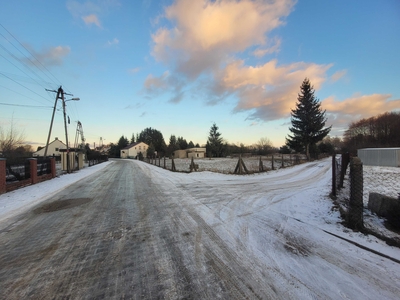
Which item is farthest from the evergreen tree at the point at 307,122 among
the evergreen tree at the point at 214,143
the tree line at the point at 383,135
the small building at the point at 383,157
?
the evergreen tree at the point at 214,143

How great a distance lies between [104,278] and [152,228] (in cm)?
175

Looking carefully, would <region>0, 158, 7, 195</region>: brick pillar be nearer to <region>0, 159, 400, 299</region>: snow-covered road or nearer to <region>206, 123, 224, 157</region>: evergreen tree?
<region>0, 159, 400, 299</region>: snow-covered road

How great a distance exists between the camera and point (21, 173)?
37.9 feet

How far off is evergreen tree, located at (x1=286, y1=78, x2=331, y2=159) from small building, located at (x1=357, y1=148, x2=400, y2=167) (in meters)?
15.3

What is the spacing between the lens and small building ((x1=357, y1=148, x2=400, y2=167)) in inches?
765

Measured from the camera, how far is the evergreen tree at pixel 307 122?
39594 millimetres

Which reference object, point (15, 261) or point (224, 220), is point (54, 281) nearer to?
point (15, 261)

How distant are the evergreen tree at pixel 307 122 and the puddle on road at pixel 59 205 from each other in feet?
131

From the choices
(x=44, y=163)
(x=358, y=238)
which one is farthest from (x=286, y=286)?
(x=44, y=163)

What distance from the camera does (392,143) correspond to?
126ft

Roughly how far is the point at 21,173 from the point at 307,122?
4281 centimetres

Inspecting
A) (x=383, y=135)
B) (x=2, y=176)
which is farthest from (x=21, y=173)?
(x=383, y=135)

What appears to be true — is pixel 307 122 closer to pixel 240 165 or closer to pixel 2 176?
pixel 240 165

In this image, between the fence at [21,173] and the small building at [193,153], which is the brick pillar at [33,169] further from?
the small building at [193,153]
